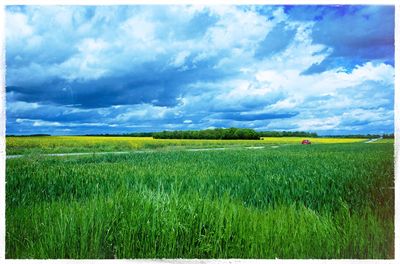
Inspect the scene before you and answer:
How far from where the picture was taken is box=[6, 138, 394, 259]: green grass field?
4.12m

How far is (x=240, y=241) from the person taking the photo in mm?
4082

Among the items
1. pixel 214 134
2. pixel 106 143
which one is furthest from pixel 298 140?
pixel 106 143

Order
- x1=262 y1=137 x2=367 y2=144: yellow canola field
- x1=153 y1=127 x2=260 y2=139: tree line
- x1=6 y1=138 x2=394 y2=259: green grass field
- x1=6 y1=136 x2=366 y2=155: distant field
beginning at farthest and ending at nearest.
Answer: x1=262 y1=137 x2=367 y2=144: yellow canola field < x1=153 y1=127 x2=260 y2=139: tree line < x1=6 y1=136 x2=366 y2=155: distant field < x1=6 y1=138 x2=394 y2=259: green grass field

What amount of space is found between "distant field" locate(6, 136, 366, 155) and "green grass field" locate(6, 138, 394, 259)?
0.28ft

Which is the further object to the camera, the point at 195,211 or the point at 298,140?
the point at 298,140

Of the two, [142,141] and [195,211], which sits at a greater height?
[142,141]

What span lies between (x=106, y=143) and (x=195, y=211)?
1944 mm

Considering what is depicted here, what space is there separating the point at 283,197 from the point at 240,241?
0.78 metres

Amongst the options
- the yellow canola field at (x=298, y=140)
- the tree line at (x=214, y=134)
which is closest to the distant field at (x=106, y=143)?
the yellow canola field at (x=298, y=140)

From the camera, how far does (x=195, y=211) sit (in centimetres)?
418

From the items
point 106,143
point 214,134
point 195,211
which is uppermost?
point 214,134

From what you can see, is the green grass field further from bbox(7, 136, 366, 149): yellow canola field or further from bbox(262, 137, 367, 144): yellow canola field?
bbox(262, 137, 367, 144): yellow canola field

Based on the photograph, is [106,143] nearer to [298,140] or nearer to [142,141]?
[142,141]

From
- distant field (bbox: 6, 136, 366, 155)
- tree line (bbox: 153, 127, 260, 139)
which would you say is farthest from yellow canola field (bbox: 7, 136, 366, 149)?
tree line (bbox: 153, 127, 260, 139)
